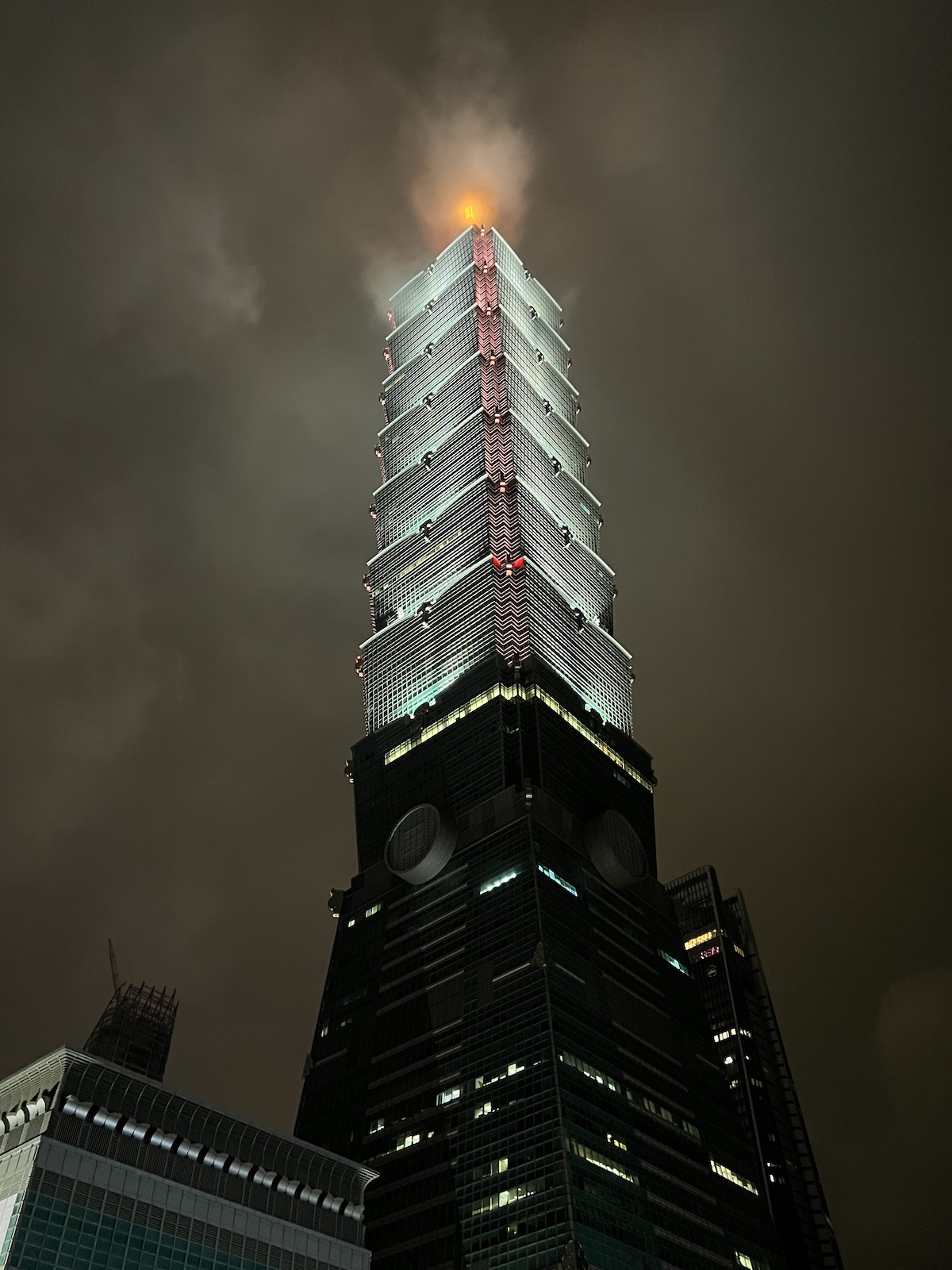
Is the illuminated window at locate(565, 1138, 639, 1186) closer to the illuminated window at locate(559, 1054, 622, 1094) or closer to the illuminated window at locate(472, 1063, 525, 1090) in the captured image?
the illuminated window at locate(559, 1054, 622, 1094)

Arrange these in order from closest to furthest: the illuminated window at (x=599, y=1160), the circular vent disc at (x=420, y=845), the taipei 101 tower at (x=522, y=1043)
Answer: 1. the illuminated window at (x=599, y=1160)
2. the taipei 101 tower at (x=522, y=1043)
3. the circular vent disc at (x=420, y=845)

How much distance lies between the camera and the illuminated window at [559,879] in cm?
16938

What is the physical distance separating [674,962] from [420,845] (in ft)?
151

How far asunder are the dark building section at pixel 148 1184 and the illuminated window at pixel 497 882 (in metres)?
58.0

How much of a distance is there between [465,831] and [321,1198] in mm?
75246

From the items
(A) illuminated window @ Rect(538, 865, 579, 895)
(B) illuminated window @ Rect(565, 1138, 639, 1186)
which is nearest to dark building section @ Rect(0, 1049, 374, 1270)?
(B) illuminated window @ Rect(565, 1138, 639, 1186)

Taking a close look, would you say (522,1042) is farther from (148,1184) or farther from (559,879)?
(148,1184)

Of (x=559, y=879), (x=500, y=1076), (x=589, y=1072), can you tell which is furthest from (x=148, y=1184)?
(x=559, y=879)

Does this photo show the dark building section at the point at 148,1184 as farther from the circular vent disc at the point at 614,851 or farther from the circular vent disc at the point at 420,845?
the circular vent disc at the point at 614,851

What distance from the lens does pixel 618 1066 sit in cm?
15038

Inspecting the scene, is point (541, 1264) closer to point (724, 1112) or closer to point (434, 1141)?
point (434, 1141)

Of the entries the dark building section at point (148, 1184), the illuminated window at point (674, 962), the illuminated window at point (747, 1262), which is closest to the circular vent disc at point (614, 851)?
the illuminated window at point (674, 962)

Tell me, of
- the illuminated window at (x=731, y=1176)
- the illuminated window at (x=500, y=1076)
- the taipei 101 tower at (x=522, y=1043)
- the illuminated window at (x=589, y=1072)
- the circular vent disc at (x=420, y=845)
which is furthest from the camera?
the circular vent disc at (x=420, y=845)

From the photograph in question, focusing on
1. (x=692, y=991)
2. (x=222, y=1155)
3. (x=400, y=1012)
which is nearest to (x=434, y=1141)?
(x=400, y=1012)
